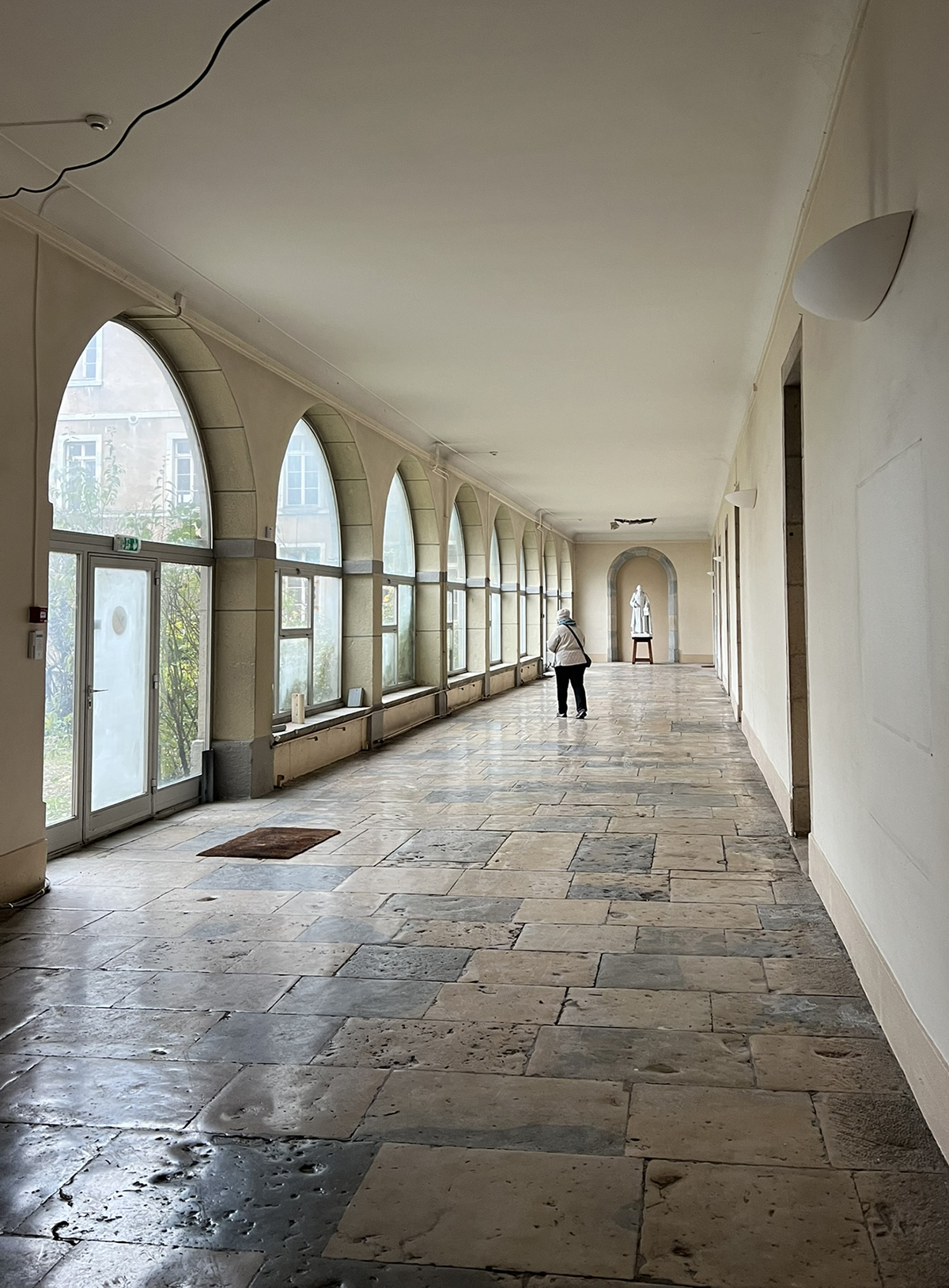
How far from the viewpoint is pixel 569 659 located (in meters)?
12.0

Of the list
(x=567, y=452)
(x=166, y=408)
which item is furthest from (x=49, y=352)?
(x=567, y=452)

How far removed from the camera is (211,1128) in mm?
2578

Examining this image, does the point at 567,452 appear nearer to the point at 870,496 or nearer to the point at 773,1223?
the point at 870,496

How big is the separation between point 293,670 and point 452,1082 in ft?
20.0

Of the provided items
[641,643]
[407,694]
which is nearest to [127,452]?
[407,694]

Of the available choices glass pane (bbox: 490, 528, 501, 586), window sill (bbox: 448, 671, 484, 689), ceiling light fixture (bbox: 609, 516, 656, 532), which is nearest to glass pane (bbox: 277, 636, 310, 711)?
window sill (bbox: 448, 671, 484, 689)

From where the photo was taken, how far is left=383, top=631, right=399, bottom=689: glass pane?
1120 cm

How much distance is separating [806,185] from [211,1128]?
166 inches

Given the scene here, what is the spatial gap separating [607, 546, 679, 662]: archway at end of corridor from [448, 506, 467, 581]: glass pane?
427 inches

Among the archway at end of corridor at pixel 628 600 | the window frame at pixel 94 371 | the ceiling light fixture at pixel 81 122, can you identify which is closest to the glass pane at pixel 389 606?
the window frame at pixel 94 371

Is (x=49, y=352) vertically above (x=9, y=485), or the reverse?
(x=49, y=352)

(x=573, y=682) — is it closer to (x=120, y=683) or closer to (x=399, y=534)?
(x=399, y=534)

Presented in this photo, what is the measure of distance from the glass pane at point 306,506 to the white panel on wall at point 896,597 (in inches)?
225

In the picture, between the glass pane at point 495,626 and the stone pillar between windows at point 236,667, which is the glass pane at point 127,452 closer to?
the stone pillar between windows at point 236,667
